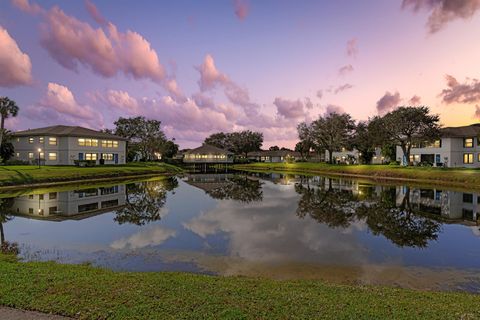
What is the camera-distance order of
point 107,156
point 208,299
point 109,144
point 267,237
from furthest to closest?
point 109,144, point 107,156, point 267,237, point 208,299

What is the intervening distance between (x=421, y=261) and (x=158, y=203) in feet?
64.1

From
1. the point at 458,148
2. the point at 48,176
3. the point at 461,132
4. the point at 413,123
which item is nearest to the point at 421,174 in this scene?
the point at 413,123

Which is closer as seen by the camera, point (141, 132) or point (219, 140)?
A: point (141, 132)

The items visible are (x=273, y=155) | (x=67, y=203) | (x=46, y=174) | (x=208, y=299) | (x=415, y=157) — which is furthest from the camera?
(x=273, y=155)

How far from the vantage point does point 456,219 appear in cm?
1962

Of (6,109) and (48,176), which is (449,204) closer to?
(48,176)

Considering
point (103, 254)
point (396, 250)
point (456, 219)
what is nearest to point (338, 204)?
point (456, 219)

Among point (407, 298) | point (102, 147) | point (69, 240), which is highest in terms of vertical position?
point (102, 147)

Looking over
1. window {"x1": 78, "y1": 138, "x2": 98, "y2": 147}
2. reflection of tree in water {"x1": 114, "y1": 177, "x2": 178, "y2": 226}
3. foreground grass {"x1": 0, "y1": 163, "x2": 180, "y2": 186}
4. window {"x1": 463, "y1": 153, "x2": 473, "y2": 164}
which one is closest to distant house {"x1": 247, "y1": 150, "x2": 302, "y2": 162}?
window {"x1": 463, "y1": 153, "x2": 473, "y2": 164}

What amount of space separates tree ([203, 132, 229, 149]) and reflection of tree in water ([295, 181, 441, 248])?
11738cm

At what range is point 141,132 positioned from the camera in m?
94.1

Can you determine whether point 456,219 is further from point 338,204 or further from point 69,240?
point 69,240

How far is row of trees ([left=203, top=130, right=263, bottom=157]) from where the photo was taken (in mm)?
142000

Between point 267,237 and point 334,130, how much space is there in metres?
70.1
